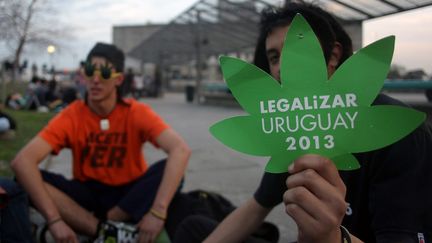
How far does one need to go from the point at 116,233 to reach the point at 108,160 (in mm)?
487

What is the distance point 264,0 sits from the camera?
11.6 metres

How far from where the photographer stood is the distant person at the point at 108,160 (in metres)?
2.89

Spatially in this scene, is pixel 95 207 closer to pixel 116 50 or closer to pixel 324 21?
pixel 116 50

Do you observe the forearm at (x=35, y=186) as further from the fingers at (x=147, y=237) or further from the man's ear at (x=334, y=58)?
the man's ear at (x=334, y=58)

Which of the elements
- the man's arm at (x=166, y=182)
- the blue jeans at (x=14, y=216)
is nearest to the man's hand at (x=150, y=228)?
the man's arm at (x=166, y=182)

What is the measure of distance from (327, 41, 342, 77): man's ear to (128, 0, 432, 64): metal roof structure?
2.32 metres

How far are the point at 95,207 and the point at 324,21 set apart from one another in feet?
6.73

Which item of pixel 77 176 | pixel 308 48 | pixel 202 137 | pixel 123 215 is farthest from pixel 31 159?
pixel 202 137

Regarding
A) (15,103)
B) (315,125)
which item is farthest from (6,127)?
(15,103)

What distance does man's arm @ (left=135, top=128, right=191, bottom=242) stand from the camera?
279 cm

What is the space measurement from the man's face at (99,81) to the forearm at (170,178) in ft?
1.97

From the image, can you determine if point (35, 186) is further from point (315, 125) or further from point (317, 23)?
point (315, 125)

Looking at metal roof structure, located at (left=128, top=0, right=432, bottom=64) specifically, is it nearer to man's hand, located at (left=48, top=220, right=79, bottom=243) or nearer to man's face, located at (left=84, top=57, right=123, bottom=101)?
man's face, located at (left=84, top=57, right=123, bottom=101)

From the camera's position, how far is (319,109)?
44.5 inches
